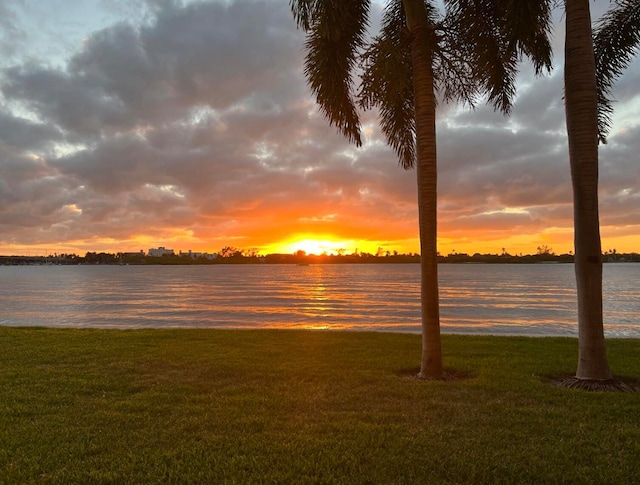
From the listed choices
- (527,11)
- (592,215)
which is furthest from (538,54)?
(592,215)

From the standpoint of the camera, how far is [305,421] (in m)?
5.75

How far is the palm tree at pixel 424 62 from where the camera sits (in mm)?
8242

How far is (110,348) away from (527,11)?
11.2 metres

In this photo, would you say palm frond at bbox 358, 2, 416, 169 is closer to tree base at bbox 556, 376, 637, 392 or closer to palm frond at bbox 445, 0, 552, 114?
palm frond at bbox 445, 0, 552, 114

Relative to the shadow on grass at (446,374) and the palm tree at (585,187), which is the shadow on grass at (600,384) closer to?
the palm tree at (585,187)

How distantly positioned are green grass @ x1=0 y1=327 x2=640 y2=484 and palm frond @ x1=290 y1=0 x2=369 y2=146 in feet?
16.9

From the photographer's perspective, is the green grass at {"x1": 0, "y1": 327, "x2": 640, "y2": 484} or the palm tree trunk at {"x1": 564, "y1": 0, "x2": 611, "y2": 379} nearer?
the green grass at {"x1": 0, "y1": 327, "x2": 640, "y2": 484}

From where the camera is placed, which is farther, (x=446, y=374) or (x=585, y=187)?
(x=446, y=374)

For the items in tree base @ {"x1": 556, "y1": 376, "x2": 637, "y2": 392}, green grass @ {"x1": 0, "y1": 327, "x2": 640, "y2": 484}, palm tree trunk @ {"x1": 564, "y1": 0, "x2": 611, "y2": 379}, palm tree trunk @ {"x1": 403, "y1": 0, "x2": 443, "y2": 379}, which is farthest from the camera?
palm tree trunk @ {"x1": 403, "y1": 0, "x2": 443, "y2": 379}

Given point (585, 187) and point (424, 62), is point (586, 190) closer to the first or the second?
point (585, 187)

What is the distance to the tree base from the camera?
737 centimetres

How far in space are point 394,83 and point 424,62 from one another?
696 mm

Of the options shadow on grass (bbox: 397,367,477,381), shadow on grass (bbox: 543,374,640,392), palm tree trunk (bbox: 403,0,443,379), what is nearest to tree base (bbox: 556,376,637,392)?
shadow on grass (bbox: 543,374,640,392)

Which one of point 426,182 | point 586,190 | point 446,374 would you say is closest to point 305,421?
point 446,374
